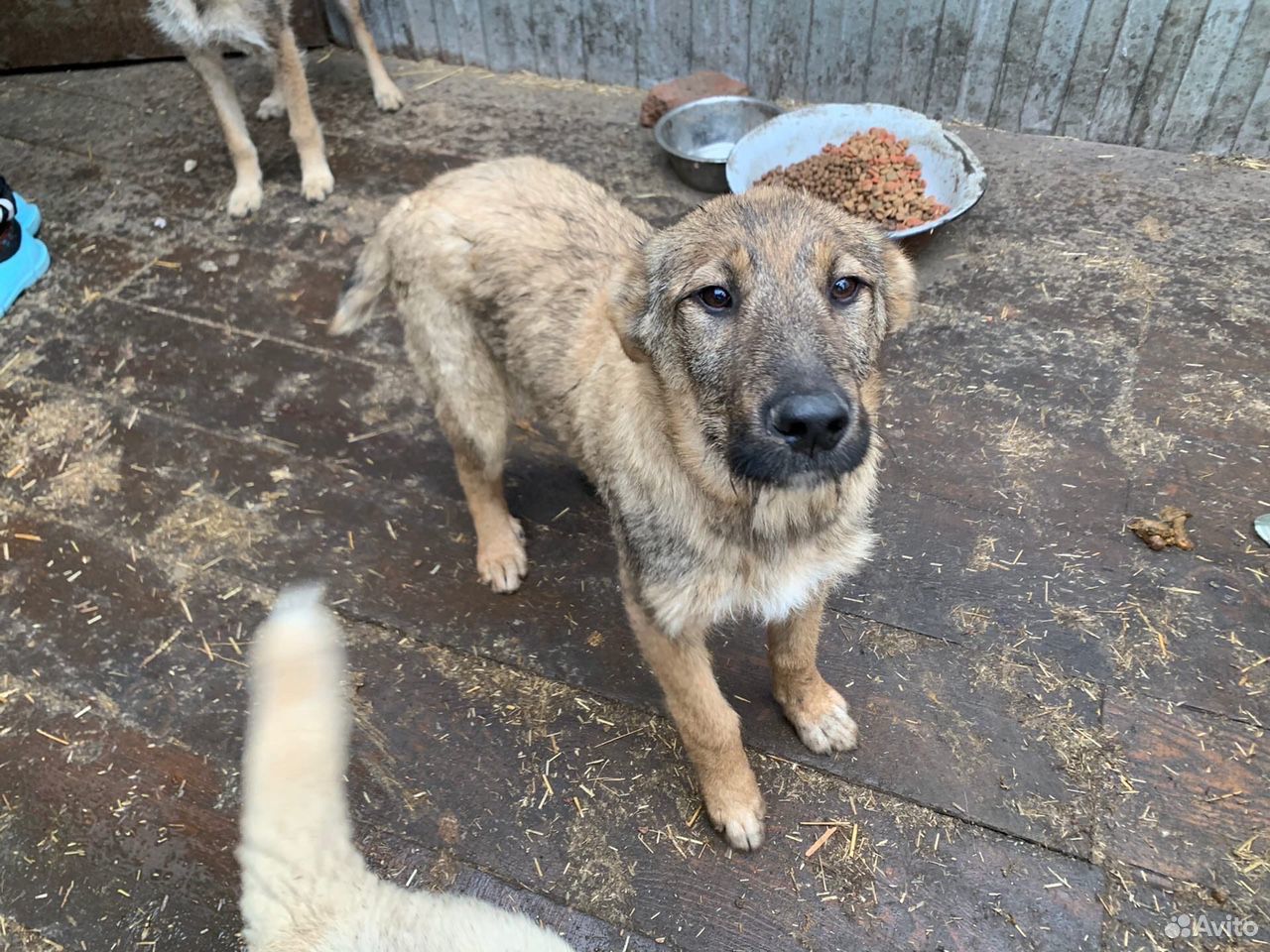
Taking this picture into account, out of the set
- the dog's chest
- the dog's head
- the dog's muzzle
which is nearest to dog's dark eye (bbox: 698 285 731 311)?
the dog's head

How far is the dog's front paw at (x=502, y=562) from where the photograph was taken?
3598mm

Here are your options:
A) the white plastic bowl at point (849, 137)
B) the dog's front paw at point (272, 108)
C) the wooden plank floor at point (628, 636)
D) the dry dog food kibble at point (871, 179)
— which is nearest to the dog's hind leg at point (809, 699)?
the wooden plank floor at point (628, 636)

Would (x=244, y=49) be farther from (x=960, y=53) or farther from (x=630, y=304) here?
(x=960, y=53)

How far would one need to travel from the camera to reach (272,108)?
661cm

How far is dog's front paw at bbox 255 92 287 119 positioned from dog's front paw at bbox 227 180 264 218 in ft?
3.86

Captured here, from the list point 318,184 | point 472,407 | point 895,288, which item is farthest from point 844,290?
point 318,184

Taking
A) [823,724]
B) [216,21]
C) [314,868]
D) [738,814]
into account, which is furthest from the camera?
[216,21]

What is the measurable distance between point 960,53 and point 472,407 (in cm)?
439

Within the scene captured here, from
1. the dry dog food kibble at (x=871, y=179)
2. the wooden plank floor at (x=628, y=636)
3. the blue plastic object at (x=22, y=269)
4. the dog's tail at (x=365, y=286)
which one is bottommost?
the wooden plank floor at (x=628, y=636)

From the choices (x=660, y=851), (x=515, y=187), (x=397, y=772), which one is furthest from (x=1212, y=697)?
(x=515, y=187)

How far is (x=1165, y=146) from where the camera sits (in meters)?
5.60

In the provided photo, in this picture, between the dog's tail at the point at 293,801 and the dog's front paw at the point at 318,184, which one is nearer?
the dog's tail at the point at 293,801

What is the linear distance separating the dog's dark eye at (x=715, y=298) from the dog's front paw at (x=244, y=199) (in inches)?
175

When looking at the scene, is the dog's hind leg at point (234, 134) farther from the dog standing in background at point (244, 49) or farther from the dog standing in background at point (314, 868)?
the dog standing in background at point (314, 868)
